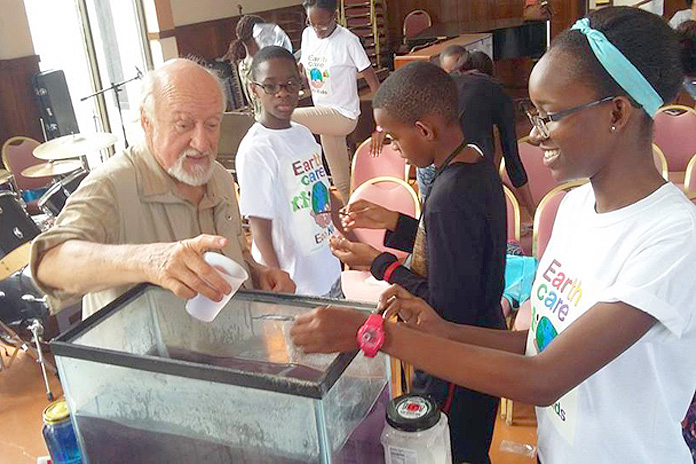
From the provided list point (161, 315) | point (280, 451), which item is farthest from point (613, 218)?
point (161, 315)

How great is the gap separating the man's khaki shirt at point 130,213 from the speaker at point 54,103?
529cm

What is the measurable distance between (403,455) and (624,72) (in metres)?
0.68

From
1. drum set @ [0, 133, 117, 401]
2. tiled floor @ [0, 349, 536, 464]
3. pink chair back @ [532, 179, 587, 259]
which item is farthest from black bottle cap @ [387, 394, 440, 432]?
drum set @ [0, 133, 117, 401]

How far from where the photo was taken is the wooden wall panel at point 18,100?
6.02 metres

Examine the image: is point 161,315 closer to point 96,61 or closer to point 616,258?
point 616,258

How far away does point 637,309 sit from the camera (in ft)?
3.19

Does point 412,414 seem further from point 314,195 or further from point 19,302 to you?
point 19,302

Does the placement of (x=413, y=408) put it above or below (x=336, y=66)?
below

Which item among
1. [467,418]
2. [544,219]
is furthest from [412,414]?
[544,219]

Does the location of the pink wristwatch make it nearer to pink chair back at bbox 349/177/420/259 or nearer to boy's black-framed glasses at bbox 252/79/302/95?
boy's black-framed glasses at bbox 252/79/302/95

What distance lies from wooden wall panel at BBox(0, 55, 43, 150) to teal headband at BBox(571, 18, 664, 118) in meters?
6.21

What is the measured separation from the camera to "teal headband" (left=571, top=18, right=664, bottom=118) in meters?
1.01

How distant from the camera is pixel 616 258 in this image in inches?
41.9

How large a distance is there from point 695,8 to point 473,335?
4296mm
